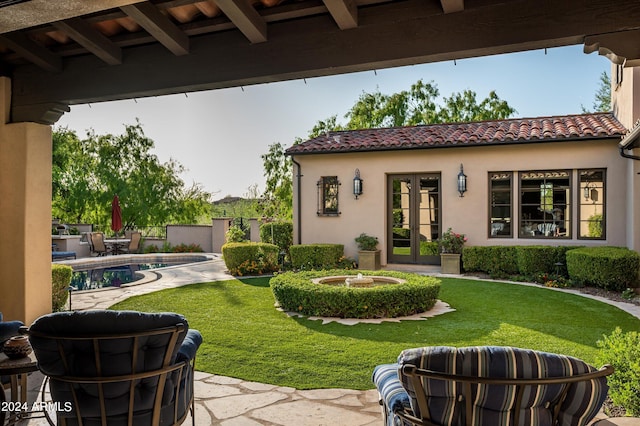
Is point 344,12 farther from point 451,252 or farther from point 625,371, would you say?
point 451,252

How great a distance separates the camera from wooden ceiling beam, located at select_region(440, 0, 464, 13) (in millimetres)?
3401

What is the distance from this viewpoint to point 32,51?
4.55m

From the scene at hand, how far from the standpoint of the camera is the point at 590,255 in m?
9.41

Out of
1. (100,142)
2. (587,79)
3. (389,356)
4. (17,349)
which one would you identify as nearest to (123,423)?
(17,349)

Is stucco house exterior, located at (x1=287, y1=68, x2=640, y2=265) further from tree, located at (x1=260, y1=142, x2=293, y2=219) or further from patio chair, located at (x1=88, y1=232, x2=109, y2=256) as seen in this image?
patio chair, located at (x1=88, y1=232, x2=109, y2=256)

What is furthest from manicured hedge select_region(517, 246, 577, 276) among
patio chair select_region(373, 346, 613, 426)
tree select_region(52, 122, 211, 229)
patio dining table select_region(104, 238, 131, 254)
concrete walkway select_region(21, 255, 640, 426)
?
tree select_region(52, 122, 211, 229)

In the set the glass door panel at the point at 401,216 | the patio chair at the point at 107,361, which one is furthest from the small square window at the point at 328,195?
the patio chair at the point at 107,361

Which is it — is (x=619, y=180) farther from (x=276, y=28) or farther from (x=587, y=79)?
(x=587, y=79)

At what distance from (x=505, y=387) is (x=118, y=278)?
12.9 metres

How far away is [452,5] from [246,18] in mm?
1590

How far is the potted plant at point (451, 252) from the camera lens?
11.9 meters

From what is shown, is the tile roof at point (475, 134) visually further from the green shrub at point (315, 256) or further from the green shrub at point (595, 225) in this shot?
the green shrub at point (315, 256)

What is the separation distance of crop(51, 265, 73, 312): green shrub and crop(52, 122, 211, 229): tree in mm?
15381

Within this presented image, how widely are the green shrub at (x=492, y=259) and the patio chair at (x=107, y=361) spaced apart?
10.2 meters
